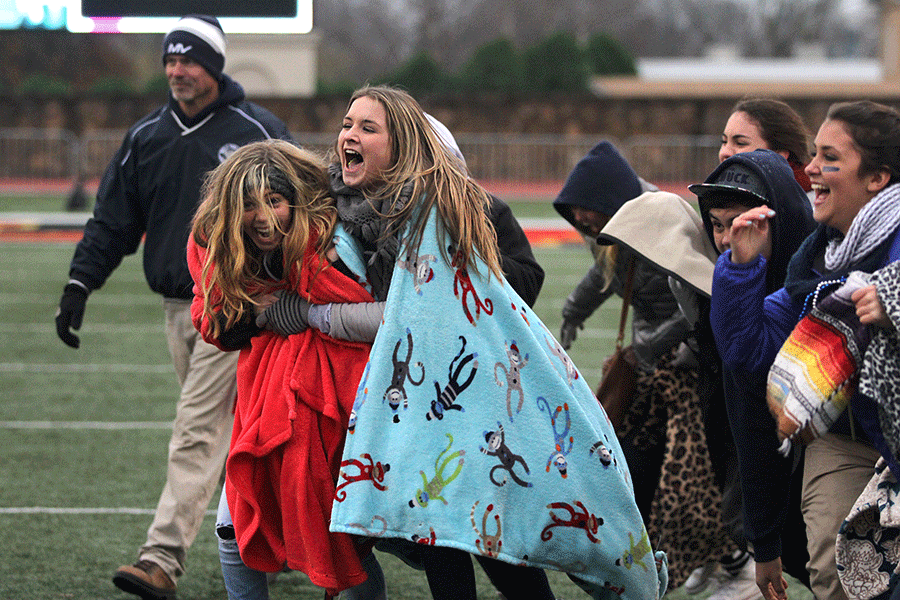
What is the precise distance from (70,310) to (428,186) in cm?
215

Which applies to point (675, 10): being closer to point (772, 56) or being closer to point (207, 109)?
point (772, 56)

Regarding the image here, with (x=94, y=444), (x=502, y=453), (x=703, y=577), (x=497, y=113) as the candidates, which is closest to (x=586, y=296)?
(x=703, y=577)

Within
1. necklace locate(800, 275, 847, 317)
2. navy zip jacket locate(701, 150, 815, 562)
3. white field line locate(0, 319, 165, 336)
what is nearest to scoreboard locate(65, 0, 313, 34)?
navy zip jacket locate(701, 150, 815, 562)

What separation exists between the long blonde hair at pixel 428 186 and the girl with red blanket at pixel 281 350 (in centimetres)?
→ 23

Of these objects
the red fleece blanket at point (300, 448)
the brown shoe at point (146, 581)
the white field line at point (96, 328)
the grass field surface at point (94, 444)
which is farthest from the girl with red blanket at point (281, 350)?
the white field line at point (96, 328)

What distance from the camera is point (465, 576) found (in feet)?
10.2

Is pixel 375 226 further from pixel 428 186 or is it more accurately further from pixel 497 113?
pixel 497 113

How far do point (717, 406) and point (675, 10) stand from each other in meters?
63.8

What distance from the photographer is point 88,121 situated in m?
31.8

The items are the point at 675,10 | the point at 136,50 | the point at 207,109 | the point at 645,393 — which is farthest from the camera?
the point at 675,10

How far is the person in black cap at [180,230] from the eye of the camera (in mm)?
4656

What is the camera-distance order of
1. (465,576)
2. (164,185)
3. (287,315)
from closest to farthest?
(465,576) < (287,315) < (164,185)

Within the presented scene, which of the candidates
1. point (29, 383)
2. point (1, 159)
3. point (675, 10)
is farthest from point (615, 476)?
point (675, 10)

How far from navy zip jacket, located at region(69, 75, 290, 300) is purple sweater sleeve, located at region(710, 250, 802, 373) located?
222 cm
